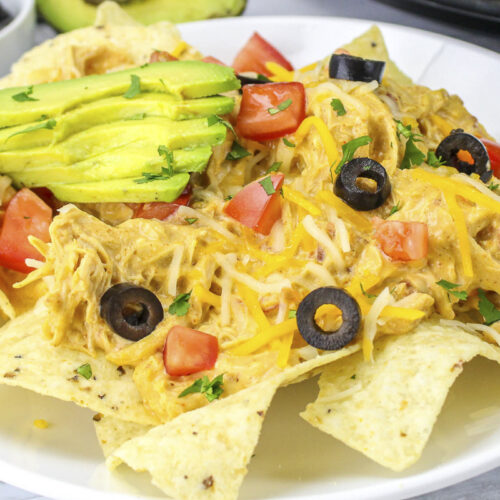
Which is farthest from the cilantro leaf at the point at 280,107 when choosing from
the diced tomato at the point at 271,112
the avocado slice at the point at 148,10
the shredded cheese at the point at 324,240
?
the avocado slice at the point at 148,10

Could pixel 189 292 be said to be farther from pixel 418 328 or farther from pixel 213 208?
pixel 418 328

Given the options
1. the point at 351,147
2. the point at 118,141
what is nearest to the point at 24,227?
the point at 118,141

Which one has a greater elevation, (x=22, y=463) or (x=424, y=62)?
(x=424, y=62)

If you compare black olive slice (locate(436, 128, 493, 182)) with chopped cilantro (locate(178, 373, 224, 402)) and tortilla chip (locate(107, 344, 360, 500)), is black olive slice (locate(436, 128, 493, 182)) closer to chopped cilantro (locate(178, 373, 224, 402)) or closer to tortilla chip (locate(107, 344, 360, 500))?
tortilla chip (locate(107, 344, 360, 500))

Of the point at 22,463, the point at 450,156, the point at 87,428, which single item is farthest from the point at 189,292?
the point at 450,156

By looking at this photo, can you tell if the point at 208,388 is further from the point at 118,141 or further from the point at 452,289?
the point at 118,141

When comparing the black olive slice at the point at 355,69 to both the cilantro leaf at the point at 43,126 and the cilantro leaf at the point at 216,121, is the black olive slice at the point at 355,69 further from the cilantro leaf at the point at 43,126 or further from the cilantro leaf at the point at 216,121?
the cilantro leaf at the point at 43,126
